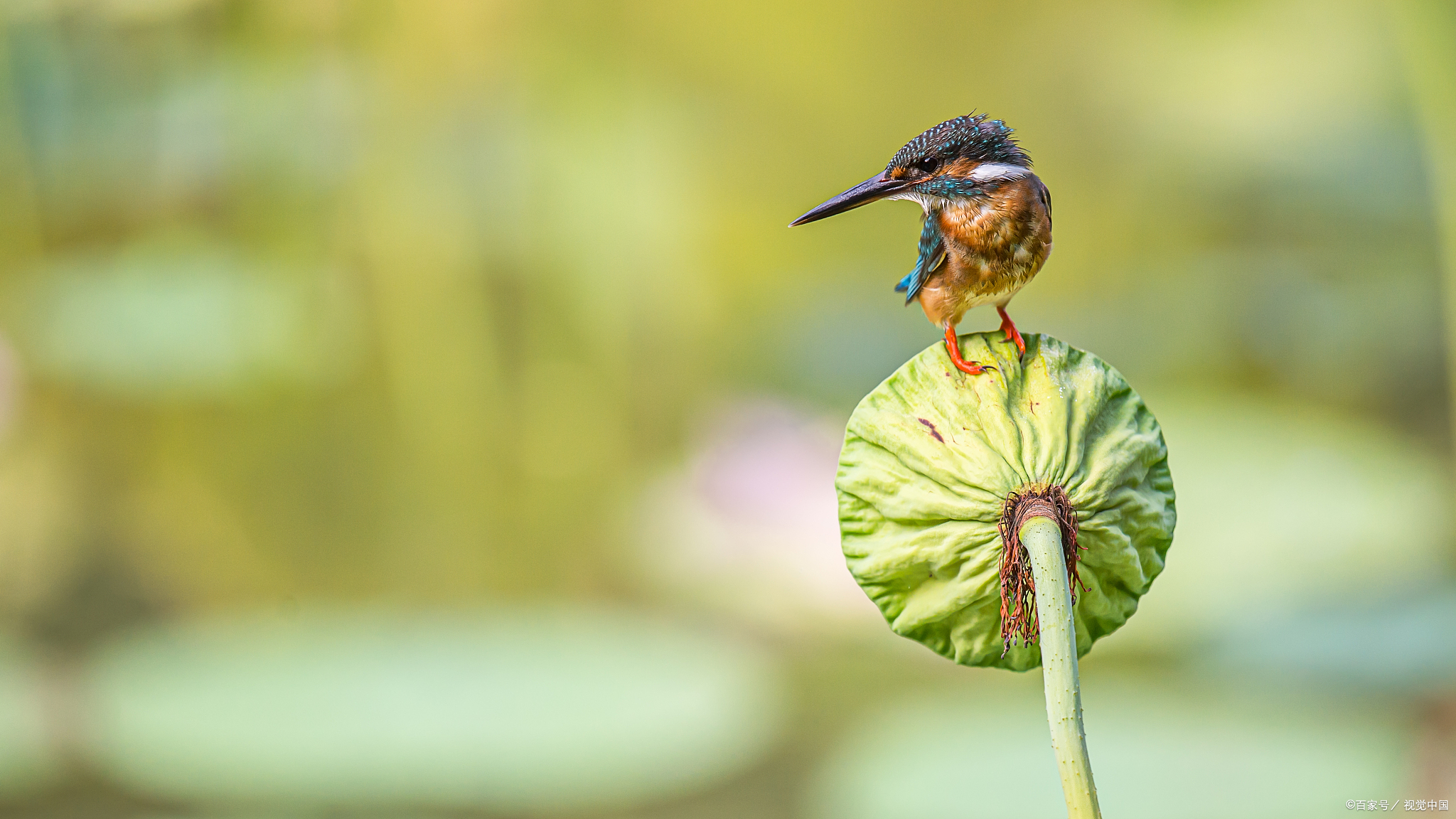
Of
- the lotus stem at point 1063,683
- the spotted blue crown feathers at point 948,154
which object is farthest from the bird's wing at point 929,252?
the lotus stem at point 1063,683

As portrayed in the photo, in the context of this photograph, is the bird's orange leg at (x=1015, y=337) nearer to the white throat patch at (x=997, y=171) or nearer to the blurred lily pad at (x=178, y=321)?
the white throat patch at (x=997, y=171)

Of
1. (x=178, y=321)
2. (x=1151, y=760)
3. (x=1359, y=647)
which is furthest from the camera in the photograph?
(x=178, y=321)

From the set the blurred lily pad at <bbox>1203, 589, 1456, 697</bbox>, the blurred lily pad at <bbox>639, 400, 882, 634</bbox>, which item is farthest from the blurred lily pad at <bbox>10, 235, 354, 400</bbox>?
the blurred lily pad at <bbox>1203, 589, 1456, 697</bbox>

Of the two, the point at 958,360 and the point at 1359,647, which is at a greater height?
the point at 1359,647

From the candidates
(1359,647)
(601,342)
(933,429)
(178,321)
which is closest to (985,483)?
(933,429)

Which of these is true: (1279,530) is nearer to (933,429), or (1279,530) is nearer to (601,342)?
(601,342)

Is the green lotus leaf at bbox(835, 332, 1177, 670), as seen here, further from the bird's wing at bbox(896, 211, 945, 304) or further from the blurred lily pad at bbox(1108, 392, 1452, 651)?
the blurred lily pad at bbox(1108, 392, 1452, 651)

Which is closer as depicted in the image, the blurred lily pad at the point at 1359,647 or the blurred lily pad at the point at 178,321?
the blurred lily pad at the point at 1359,647
